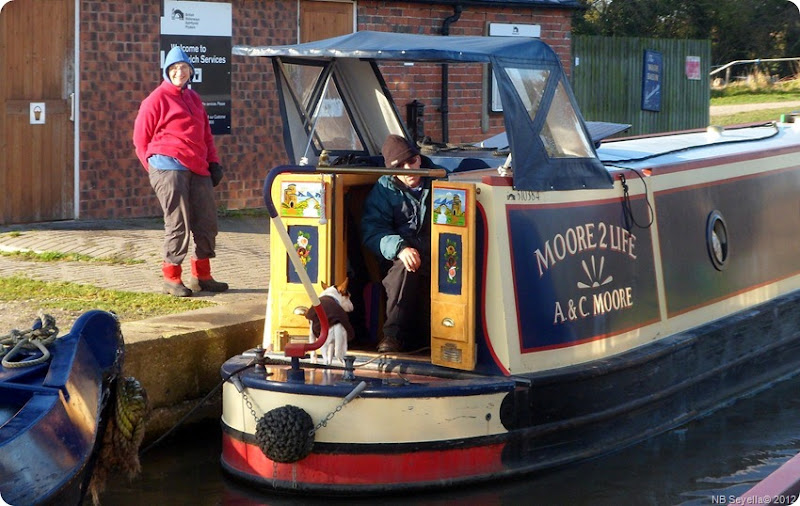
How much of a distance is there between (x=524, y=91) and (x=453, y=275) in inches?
44.4

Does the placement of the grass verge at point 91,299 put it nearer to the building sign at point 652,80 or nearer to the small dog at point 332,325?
the small dog at point 332,325

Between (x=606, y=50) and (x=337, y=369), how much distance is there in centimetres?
1482

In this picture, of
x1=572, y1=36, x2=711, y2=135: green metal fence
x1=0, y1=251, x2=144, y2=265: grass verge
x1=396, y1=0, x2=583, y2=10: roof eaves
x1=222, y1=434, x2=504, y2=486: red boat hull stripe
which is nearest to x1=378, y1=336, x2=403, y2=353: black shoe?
x1=222, y1=434, x2=504, y2=486: red boat hull stripe

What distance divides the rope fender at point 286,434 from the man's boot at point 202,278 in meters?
2.67

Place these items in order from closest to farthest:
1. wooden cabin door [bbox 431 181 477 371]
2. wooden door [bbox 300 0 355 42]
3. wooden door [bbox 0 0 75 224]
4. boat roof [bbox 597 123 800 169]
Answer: wooden cabin door [bbox 431 181 477 371]
boat roof [bbox 597 123 800 169]
wooden door [bbox 0 0 75 224]
wooden door [bbox 300 0 355 42]

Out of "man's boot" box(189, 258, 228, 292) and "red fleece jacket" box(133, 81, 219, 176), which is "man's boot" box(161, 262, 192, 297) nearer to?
"man's boot" box(189, 258, 228, 292)

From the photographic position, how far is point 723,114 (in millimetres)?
26078

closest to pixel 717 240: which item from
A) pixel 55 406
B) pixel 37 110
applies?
pixel 55 406

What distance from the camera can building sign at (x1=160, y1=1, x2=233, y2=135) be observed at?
1249cm

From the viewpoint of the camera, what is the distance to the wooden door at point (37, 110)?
11148 mm

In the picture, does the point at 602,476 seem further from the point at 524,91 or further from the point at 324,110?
the point at 324,110

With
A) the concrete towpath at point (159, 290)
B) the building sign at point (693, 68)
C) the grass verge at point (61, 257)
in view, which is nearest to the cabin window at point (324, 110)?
the concrete towpath at point (159, 290)

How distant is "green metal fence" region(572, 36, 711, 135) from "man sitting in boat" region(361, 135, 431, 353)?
42.8 feet

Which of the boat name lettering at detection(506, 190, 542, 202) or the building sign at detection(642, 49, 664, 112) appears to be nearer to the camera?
the boat name lettering at detection(506, 190, 542, 202)
